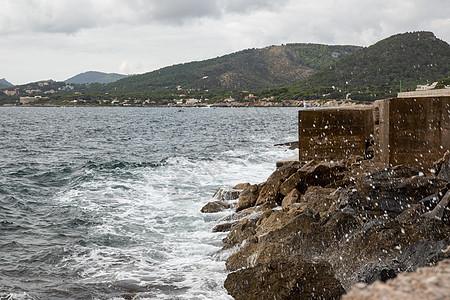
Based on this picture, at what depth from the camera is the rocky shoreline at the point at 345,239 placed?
5320 millimetres

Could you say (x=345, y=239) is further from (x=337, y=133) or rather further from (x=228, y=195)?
(x=228, y=195)

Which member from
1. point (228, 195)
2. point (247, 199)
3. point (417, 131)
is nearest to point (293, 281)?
point (417, 131)

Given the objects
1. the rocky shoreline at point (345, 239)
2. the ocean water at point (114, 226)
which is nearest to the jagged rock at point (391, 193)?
the rocky shoreline at point (345, 239)

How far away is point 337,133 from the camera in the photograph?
12.7 meters

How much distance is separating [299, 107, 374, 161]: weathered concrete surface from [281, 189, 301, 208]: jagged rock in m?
3.05

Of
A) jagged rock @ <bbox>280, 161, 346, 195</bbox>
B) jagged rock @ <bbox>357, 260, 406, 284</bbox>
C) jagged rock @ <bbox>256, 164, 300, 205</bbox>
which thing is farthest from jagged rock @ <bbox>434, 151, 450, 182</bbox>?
jagged rock @ <bbox>357, 260, 406, 284</bbox>

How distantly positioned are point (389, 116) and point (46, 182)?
13762 mm

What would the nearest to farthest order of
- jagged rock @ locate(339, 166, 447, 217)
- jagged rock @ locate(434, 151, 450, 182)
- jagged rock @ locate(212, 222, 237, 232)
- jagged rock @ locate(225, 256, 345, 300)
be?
jagged rock @ locate(225, 256, 345, 300) → jagged rock @ locate(339, 166, 447, 217) → jagged rock @ locate(434, 151, 450, 182) → jagged rock @ locate(212, 222, 237, 232)

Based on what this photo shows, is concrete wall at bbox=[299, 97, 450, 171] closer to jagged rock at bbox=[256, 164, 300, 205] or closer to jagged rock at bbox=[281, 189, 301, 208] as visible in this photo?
jagged rock at bbox=[281, 189, 301, 208]

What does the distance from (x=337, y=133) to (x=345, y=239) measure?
693 cm

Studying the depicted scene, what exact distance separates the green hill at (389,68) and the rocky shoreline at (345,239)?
8473cm

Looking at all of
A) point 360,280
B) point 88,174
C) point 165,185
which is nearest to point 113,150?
point 88,174

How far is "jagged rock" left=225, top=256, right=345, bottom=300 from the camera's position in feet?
17.4

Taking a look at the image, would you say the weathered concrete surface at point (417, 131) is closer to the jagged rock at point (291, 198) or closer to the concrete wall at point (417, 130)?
the concrete wall at point (417, 130)
